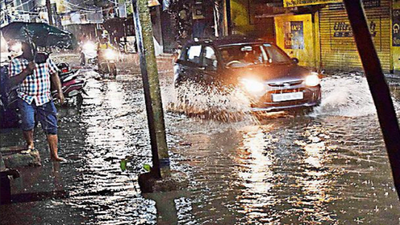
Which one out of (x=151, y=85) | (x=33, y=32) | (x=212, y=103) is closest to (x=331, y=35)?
(x=212, y=103)

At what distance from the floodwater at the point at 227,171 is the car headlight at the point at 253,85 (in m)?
0.35

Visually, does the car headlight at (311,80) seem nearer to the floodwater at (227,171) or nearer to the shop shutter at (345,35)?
the floodwater at (227,171)

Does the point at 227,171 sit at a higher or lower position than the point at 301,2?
lower

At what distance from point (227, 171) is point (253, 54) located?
5.73m

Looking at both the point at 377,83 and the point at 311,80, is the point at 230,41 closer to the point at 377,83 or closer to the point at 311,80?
the point at 311,80

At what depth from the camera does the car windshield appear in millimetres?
12570

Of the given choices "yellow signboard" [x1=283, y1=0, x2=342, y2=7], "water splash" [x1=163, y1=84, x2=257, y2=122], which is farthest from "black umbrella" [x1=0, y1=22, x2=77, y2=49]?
"water splash" [x1=163, y1=84, x2=257, y2=122]

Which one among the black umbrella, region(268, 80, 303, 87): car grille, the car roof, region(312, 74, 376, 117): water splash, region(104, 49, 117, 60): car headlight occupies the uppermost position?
the black umbrella

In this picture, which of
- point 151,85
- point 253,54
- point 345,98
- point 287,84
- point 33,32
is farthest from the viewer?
point 33,32

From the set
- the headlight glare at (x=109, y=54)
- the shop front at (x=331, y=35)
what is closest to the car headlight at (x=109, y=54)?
the headlight glare at (x=109, y=54)

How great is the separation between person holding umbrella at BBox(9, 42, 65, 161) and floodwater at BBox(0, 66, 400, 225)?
2.41 ft

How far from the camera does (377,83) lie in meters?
2.64

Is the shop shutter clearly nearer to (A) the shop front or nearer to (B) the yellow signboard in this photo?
(A) the shop front

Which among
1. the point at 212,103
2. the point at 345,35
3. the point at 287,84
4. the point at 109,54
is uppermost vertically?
the point at 345,35
